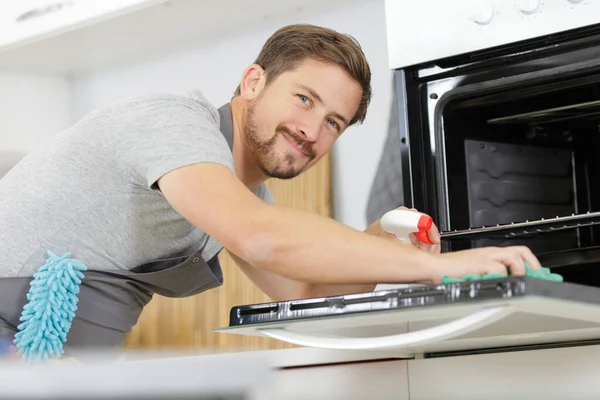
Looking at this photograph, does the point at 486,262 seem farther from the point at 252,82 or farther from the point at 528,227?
the point at 252,82

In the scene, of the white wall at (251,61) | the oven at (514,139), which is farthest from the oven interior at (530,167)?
the white wall at (251,61)

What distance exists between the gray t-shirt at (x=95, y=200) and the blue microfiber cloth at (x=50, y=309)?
0.12ft

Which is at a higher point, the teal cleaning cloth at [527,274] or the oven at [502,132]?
the oven at [502,132]

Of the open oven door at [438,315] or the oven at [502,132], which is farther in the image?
the oven at [502,132]

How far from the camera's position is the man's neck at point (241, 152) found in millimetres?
1363

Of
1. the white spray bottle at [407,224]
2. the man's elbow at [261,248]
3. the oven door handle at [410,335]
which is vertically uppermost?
the white spray bottle at [407,224]

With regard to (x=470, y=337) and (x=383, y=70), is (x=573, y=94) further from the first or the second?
(x=383, y=70)

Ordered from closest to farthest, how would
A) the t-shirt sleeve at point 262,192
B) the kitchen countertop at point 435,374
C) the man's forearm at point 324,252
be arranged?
the man's forearm at point 324,252
the kitchen countertop at point 435,374
the t-shirt sleeve at point 262,192

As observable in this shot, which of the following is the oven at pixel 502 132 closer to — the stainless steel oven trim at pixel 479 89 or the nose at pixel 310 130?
A: the stainless steel oven trim at pixel 479 89

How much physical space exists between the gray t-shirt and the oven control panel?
35 cm

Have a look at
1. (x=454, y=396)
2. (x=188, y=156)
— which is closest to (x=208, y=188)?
(x=188, y=156)

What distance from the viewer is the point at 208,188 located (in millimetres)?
1007

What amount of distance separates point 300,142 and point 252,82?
0.51ft

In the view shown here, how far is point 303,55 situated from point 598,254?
0.56 metres
